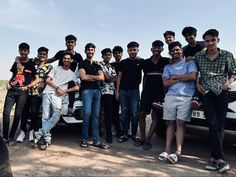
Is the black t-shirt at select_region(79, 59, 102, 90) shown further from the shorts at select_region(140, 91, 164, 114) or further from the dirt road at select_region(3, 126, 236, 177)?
the dirt road at select_region(3, 126, 236, 177)

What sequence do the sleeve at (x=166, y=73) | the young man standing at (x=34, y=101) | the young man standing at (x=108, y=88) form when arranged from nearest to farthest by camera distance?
the sleeve at (x=166, y=73) < the young man standing at (x=34, y=101) < the young man standing at (x=108, y=88)

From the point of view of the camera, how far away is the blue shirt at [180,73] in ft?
17.2

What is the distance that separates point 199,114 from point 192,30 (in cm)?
160

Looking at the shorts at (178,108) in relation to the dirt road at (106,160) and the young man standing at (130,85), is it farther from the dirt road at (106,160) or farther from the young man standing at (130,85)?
the young man standing at (130,85)

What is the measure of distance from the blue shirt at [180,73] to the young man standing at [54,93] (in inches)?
71.7

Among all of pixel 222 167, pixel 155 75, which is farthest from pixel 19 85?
pixel 222 167

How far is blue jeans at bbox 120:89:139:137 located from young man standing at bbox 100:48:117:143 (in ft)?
0.74

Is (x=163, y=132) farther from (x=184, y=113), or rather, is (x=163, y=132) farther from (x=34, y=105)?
(x=34, y=105)

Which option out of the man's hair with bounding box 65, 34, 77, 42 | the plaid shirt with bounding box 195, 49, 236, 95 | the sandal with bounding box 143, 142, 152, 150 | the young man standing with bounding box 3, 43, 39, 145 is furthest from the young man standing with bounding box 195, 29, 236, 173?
the young man standing with bounding box 3, 43, 39, 145

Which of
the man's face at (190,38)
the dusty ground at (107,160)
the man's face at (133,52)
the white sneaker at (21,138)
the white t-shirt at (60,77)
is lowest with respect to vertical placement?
the dusty ground at (107,160)

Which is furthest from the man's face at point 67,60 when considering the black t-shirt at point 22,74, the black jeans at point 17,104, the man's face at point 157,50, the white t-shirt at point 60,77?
the man's face at point 157,50

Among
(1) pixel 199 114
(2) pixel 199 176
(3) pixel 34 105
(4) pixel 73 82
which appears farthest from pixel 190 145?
(3) pixel 34 105

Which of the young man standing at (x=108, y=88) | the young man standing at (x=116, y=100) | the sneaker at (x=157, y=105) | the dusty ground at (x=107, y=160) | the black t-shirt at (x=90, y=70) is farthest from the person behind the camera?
the young man standing at (x=116, y=100)

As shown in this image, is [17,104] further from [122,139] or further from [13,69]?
[122,139]
